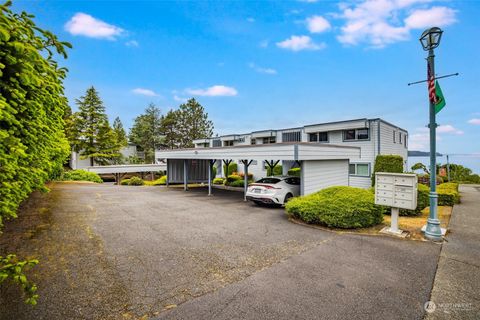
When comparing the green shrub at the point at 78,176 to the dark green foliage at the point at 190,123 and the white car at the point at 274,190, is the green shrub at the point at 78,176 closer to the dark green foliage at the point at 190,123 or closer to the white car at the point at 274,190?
the white car at the point at 274,190

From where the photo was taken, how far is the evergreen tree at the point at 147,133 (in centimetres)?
4647

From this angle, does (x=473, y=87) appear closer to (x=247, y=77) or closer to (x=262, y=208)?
(x=262, y=208)

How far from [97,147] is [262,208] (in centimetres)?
3067

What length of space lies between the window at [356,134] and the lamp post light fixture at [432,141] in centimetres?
1318

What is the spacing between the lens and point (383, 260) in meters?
5.02

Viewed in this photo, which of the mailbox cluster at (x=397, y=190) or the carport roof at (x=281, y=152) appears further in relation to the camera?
the carport roof at (x=281, y=152)

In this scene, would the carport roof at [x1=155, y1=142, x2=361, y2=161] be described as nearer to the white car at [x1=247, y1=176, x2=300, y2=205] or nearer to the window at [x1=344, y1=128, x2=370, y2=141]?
the white car at [x1=247, y1=176, x2=300, y2=205]

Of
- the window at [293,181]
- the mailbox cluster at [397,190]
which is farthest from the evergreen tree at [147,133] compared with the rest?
the mailbox cluster at [397,190]

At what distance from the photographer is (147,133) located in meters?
46.9

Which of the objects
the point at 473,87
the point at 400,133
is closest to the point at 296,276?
the point at 473,87

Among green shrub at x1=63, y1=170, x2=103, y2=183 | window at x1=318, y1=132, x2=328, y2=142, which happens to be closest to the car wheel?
window at x1=318, y1=132, x2=328, y2=142

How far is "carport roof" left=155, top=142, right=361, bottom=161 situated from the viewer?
34.0 feet

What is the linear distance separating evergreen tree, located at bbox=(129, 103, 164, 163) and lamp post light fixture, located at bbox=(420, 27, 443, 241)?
4408 centimetres

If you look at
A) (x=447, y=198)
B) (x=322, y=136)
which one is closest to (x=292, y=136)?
(x=322, y=136)
